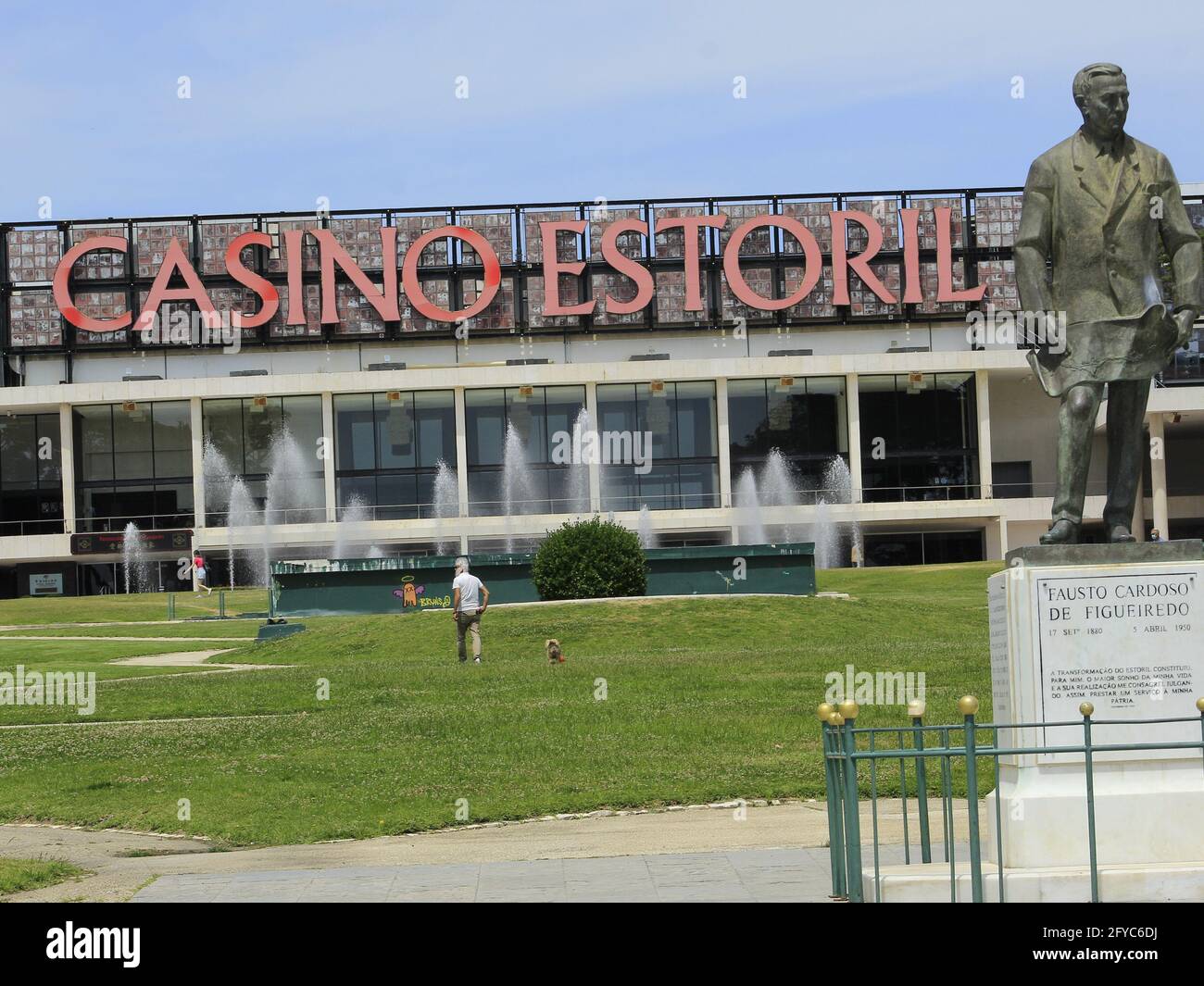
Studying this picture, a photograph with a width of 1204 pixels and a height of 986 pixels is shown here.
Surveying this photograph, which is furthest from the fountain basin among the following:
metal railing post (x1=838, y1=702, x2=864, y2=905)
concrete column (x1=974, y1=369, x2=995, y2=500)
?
concrete column (x1=974, y1=369, x2=995, y2=500)

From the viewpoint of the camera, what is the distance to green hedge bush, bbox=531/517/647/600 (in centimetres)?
3231

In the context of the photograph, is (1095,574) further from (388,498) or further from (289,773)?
(388,498)

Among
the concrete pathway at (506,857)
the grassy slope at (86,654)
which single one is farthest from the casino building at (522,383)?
the concrete pathway at (506,857)

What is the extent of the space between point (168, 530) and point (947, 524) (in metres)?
32.8

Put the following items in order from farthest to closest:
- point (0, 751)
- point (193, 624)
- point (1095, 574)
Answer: point (193, 624) < point (0, 751) < point (1095, 574)

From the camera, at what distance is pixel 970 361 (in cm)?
6962

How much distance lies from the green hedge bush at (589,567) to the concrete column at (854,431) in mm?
37082

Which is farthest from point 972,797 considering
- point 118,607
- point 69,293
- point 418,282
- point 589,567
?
point 69,293

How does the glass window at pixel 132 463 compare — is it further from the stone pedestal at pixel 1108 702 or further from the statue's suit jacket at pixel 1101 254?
the stone pedestal at pixel 1108 702

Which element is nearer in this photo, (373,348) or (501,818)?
(501,818)

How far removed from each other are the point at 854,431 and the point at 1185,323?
59.9 metres

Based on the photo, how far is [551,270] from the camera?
7300 cm

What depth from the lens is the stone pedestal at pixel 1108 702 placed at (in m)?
9.00

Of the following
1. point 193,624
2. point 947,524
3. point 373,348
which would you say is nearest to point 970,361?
point 947,524
